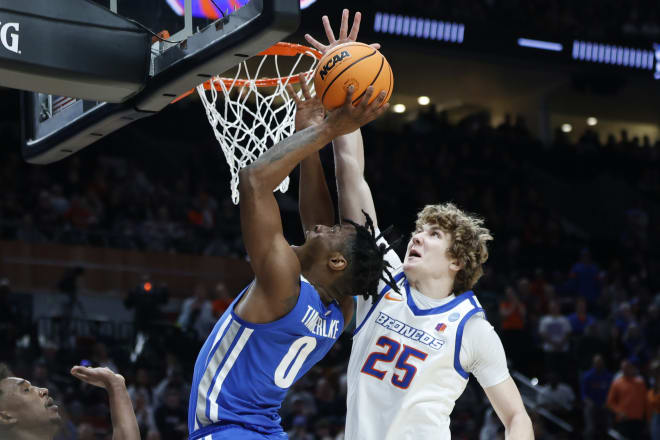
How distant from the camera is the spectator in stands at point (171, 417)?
859cm

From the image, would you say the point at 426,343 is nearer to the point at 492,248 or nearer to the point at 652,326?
the point at 652,326

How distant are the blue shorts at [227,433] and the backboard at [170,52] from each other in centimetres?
125

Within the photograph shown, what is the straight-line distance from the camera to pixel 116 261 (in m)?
11.8

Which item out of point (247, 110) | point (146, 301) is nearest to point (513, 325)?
point (146, 301)

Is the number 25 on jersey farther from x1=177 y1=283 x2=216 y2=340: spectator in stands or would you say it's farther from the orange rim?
x1=177 y1=283 x2=216 y2=340: spectator in stands

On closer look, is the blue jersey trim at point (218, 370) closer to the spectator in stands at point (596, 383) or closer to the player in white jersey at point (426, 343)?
the player in white jersey at point (426, 343)

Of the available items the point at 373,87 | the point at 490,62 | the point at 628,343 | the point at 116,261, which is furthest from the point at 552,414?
the point at 490,62

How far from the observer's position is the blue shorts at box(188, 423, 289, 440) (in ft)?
10.1

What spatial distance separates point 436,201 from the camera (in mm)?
14977

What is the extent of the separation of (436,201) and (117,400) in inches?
467

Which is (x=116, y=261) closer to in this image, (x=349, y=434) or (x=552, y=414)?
(x=552, y=414)

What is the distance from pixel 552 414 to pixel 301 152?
24.9 ft

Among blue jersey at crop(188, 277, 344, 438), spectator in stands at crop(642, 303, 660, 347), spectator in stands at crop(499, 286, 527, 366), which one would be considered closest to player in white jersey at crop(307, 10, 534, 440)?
blue jersey at crop(188, 277, 344, 438)

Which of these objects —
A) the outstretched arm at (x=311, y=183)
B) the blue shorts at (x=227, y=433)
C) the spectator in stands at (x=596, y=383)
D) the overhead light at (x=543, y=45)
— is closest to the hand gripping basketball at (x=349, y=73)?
the outstretched arm at (x=311, y=183)
